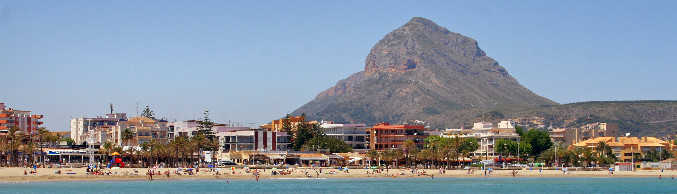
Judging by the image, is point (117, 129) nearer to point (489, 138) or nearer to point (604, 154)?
point (489, 138)

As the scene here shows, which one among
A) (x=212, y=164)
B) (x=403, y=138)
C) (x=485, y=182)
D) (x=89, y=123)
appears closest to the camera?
(x=485, y=182)

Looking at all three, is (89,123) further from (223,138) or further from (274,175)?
(274,175)

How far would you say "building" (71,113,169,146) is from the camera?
521ft

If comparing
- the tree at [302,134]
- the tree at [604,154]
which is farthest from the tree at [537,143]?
the tree at [302,134]

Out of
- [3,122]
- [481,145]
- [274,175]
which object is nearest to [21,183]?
[274,175]

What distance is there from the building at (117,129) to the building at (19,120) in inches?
299

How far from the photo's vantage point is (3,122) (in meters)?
166

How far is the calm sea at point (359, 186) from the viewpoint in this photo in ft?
286

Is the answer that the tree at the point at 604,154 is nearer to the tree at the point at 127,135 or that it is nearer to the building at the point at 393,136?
the building at the point at 393,136

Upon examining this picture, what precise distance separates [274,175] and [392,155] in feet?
83.0

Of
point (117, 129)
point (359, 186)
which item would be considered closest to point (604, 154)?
point (359, 186)

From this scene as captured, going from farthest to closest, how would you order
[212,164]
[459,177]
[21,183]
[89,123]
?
[89,123], [212,164], [459,177], [21,183]

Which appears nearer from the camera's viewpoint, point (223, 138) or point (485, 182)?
point (485, 182)

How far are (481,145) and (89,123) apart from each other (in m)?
72.9
